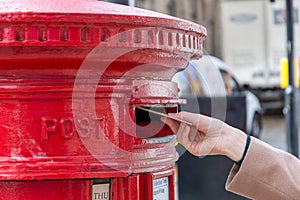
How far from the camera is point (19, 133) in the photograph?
1.70 meters

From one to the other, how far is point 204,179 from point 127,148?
14.6 ft

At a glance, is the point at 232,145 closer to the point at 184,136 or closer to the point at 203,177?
the point at 184,136

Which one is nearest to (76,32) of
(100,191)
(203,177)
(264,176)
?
(100,191)

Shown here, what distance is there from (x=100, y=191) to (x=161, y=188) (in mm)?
244

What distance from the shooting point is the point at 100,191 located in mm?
1783

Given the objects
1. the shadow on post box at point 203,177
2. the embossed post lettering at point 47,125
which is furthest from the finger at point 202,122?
the shadow on post box at point 203,177

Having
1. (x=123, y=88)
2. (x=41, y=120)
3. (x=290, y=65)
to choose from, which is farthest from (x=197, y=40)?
(x=290, y=65)

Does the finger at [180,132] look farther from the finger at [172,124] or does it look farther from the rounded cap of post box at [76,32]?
the rounded cap of post box at [76,32]

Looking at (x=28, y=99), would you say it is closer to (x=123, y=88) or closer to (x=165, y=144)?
(x=123, y=88)

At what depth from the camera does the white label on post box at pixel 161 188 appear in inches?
75.0

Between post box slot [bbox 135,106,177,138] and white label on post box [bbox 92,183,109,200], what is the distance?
0.22m

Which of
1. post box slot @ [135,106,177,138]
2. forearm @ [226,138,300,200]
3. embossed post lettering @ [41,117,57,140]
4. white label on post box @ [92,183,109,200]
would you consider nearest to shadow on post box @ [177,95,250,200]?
forearm @ [226,138,300,200]

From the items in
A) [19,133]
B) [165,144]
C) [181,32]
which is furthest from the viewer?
→ [165,144]

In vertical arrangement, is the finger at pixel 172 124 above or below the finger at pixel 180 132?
above
